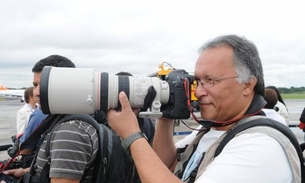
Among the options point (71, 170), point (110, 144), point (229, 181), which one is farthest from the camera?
point (110, 144)

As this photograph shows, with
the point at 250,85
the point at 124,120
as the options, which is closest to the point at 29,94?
the point at 124,120

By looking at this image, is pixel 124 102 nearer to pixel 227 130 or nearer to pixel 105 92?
pixel 105 92

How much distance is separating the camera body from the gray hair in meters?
0.28

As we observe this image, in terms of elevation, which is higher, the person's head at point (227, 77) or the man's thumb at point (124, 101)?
the person's head at point (227, 77)

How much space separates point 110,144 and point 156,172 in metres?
0.87

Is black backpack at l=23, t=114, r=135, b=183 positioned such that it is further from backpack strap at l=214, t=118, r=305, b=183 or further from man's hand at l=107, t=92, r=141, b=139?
backpack strap at l=214, t=118, r=305, b=183

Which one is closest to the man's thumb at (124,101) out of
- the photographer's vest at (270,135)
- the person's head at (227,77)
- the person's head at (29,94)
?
the person's head at (227,77)

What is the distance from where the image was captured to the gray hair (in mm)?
1613

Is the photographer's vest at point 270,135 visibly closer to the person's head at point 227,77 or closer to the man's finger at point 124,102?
the person's head at point 227,77

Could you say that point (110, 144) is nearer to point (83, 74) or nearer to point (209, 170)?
point (83, 74)

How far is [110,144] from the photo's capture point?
2221 millimetres

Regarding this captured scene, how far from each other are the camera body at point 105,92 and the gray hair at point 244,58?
0.28 metres

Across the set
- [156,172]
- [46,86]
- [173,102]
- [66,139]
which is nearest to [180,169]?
[173,102]

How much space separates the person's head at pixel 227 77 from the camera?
1.61 m
